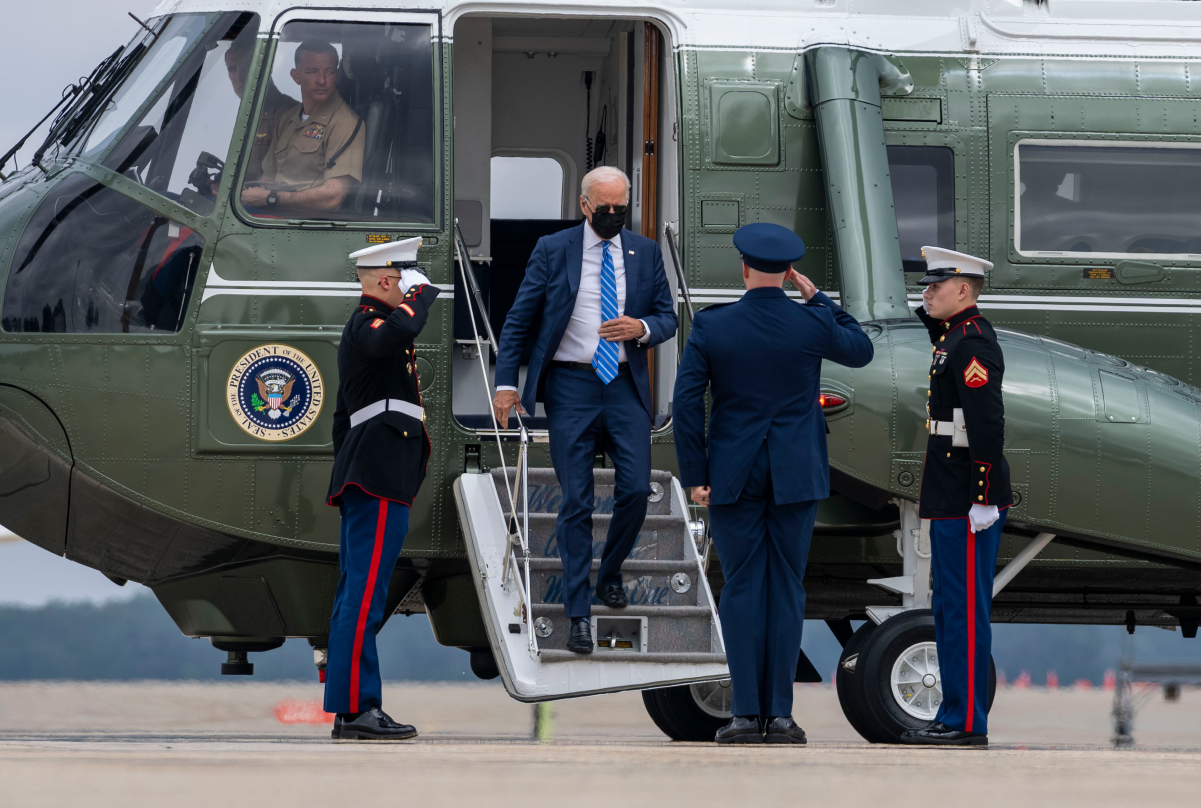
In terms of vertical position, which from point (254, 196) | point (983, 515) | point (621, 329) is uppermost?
point (254, 196)

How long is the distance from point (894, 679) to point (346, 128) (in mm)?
3469

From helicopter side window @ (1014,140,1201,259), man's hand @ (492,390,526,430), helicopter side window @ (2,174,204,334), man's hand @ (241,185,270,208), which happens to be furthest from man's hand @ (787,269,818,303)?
helicopter side window @ (2,174,204,334)

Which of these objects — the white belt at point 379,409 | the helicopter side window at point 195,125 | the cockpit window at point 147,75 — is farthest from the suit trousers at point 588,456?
the cockpit window at point 147,75

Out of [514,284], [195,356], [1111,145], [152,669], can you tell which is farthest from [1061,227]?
[152,669]

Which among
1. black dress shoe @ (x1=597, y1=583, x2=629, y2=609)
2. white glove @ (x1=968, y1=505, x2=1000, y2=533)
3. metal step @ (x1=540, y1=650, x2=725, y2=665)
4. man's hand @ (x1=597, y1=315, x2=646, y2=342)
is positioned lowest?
metal step @ (x1=540, y1=650, x2=725, y2=665)

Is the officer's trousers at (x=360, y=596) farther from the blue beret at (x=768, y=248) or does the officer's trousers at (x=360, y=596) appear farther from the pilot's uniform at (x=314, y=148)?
the pilot's uniform at (x=314, y=148)

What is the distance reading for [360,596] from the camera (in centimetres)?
529

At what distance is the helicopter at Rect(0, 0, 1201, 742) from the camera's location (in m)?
6.25

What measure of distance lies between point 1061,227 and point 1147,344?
0.70 m

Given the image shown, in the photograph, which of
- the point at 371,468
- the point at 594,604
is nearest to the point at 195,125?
the point at 371,468

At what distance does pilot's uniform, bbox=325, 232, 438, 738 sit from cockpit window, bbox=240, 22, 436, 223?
133 cm

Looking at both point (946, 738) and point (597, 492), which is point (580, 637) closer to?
point (597, 492)

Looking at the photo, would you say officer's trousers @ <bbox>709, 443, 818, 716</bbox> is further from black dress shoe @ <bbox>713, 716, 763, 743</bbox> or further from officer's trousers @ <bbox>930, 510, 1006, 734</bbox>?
officer's trousers @ <bbox>930, 510, 1006, 734</bbox>

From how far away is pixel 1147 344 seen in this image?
23.4 ft
